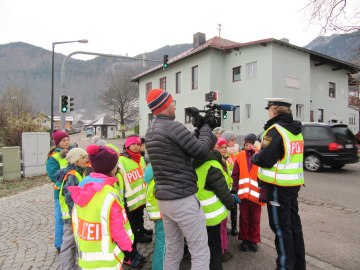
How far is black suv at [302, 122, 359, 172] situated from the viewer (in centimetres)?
1092

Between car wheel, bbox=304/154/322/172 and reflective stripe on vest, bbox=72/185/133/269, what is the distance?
10544 mm

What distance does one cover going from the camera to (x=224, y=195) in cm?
300

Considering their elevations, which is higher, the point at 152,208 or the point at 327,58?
the point at 327,58

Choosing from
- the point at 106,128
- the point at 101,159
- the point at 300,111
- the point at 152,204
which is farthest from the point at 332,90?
the point at 106,128

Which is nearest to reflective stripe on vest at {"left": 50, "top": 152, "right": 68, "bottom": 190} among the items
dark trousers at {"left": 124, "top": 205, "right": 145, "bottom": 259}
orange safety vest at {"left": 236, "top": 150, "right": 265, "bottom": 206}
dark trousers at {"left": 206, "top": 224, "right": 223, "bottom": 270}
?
dark trousers at {"left": 124, "top": 205, "right": 145, "bottom": 259}

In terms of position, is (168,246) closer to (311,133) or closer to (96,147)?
(96,147)

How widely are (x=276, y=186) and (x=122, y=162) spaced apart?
2.05 m

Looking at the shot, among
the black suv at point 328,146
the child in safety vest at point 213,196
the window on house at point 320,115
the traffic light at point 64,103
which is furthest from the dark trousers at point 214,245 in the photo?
the window on house at point 320,115

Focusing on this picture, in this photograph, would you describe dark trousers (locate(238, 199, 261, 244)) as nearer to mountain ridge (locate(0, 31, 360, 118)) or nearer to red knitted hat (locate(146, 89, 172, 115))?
red knitted hat (locate(146, 89, 172, 115))

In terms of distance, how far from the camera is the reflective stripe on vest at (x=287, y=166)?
322 centimetres

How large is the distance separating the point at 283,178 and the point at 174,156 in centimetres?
132

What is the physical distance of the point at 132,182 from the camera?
4.14 m

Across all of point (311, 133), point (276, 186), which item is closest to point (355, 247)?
point (276, 186)

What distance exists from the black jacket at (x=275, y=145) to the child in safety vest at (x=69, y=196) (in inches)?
82.0
